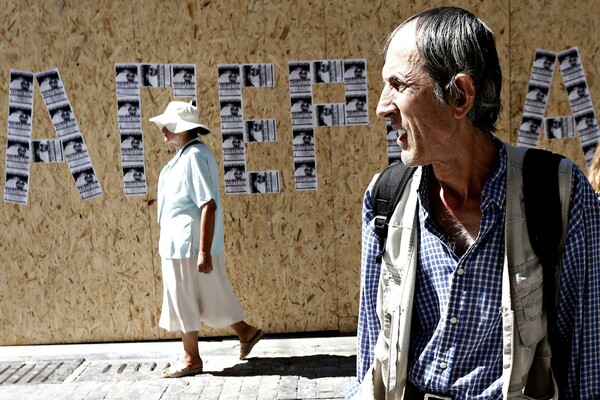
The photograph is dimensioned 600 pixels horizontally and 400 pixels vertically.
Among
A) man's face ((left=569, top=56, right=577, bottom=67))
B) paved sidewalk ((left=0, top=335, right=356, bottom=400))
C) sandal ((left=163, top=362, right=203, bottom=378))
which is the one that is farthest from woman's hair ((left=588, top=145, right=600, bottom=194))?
sandal ((left=163, top=362, right=203, bottom=378))

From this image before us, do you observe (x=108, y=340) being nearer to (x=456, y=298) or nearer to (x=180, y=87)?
(x=180, y=87)

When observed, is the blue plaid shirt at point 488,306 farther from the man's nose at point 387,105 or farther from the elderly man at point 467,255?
the man's nose at point 387,105

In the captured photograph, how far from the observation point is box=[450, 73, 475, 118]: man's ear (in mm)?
1674

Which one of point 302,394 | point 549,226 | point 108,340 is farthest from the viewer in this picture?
point 108,340

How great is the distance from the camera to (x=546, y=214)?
5.43 feet

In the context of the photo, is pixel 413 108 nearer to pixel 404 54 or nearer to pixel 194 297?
pixel 404 54

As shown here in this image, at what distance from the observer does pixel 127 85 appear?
647 cm

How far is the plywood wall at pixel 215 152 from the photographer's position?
637 cm

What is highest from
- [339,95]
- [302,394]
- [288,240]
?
[339,95]

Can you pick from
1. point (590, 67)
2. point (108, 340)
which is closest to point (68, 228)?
point (108, 340)

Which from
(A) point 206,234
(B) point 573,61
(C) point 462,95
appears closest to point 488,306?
(C) point 462,95

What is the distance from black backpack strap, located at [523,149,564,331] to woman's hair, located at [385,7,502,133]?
0.69 ft

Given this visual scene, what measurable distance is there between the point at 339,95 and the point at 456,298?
16.1ft

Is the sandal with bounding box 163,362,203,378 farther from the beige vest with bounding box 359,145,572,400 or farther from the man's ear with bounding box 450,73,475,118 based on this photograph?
the man's ear with bounding box 450,73,475,118
